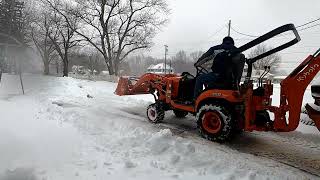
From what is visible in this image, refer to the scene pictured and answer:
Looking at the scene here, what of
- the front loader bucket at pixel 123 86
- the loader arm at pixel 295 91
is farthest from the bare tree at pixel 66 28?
the loader arm at pixel 295 91

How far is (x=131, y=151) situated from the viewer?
602cm

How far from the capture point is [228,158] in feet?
19.6

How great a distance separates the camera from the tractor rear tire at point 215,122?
6.87 meters

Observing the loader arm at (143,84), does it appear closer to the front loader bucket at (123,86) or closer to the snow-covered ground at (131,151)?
the front loader bucket at (123,86)

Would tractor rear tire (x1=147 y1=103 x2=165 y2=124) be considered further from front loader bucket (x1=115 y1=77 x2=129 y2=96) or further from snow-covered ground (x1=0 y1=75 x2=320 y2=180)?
front loader bucket (x1=115 y1=77 x2=129 y2=96)

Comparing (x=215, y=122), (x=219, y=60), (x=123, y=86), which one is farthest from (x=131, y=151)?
(x=123, y=86)

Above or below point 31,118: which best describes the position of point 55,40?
above

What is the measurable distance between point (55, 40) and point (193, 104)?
137ft

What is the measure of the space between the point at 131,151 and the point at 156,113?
9.50 ft

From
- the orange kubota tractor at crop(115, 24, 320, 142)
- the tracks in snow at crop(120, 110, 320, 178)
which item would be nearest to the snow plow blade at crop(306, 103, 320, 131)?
the orange kubota tractor at crop(115, 24, 320, 142)

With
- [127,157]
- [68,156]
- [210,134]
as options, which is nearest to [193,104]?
[210,134]

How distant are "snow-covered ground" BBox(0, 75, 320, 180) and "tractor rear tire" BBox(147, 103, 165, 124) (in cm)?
21

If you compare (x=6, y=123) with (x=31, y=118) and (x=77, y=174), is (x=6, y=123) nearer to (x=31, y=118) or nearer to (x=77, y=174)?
(x=31, y=118)

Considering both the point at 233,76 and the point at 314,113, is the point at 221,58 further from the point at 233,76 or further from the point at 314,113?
the point at 314,113
